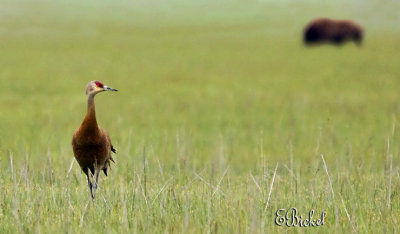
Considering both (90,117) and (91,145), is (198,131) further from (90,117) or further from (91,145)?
(90,117)

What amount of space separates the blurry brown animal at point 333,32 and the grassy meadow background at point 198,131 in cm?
449

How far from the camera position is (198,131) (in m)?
13.1

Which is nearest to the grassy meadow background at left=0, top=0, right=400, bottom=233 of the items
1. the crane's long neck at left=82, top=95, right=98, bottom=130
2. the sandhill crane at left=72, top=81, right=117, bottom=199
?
the sandhill crane at left=72, top=81, right=117, bottom=199

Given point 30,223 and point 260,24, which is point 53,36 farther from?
point 30,223

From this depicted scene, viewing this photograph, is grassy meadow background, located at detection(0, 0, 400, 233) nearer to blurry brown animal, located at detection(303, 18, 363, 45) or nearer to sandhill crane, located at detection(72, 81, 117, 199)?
sandhill crane, located at detection(72, 81, 117, 199)

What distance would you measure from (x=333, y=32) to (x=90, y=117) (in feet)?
119

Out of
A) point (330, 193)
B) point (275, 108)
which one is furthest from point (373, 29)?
point (330, 193)

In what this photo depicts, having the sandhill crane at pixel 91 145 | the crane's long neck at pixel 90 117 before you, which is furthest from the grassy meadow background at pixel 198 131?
the crane's long neck at pixel 90 117

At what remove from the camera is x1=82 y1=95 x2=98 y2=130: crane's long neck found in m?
5.58

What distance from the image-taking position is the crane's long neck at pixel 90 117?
558cm

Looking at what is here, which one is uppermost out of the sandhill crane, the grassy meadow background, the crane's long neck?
the crane's long neck

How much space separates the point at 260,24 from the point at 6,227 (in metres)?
58.5

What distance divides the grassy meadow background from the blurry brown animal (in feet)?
14.7

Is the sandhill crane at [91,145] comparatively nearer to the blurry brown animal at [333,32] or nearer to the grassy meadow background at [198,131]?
the grassy meadow background at [198,131]
